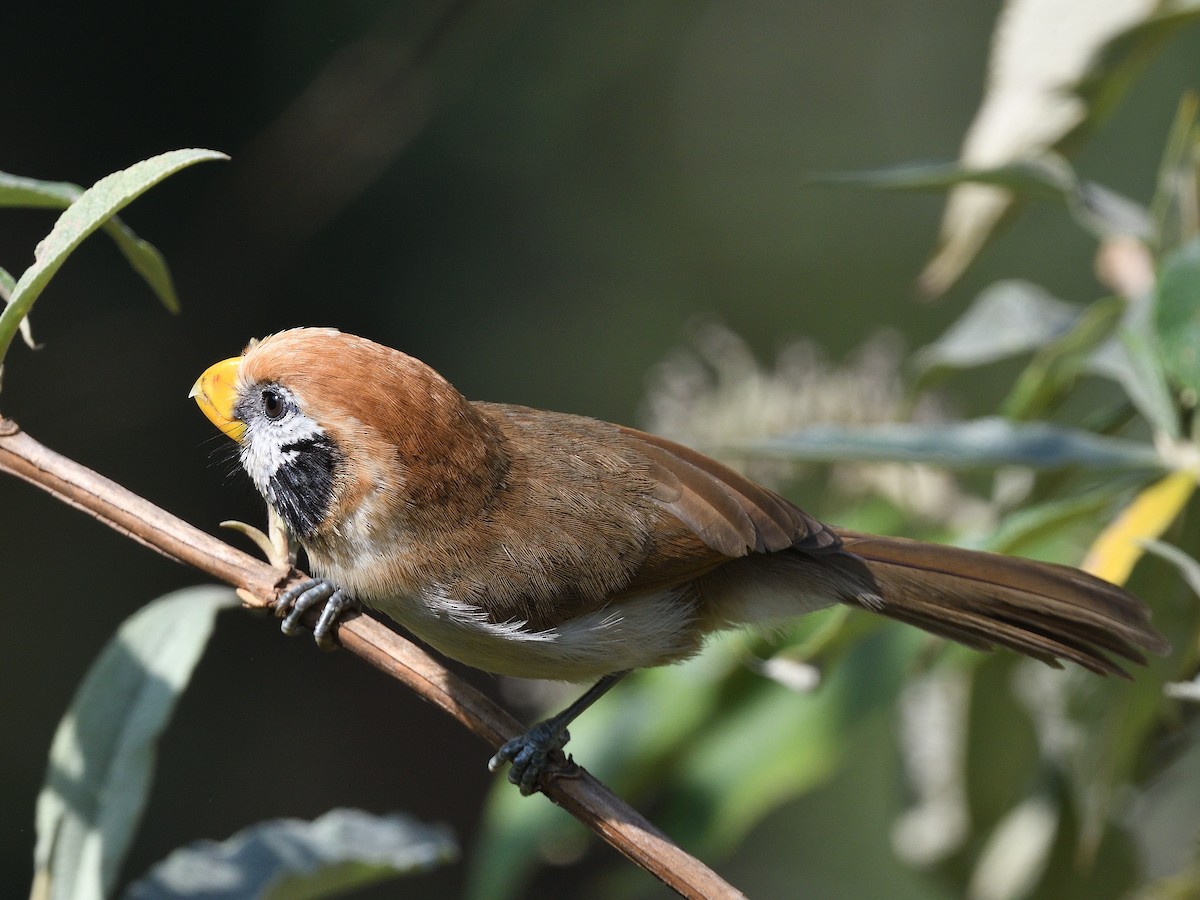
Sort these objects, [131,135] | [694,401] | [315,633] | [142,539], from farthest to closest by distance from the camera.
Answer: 1. [131,135]
2. [694,401]
3. [315,633]
4. [142,539]

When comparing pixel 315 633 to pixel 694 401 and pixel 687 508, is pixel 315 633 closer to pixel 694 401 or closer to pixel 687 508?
pixel 687 508

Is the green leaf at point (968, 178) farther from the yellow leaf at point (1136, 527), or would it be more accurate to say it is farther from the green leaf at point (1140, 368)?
the yellow leaf at point (1136, 527)

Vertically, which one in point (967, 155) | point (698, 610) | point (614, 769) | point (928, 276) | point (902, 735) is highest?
point (967, 155)

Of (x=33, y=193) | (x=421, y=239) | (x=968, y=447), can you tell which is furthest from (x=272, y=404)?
(x=421, y=239)

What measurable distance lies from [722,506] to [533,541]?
0.88ft

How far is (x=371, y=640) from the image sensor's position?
4.55ft

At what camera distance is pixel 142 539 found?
127cm

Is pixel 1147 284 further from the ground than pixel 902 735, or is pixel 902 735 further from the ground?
pixel 1147 284

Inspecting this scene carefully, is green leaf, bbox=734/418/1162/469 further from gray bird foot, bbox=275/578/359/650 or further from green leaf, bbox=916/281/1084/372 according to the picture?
gray bird foot, bbox=275/578/359/650

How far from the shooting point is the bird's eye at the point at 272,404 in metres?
1.49

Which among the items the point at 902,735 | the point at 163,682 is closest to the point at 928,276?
the point at 902,735

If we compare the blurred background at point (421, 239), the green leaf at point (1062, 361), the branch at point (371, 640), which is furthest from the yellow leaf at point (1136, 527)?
the blurred background at point (421, 239)

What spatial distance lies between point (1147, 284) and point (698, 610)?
3.03 feet

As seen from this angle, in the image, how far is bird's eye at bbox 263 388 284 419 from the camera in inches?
58.7
